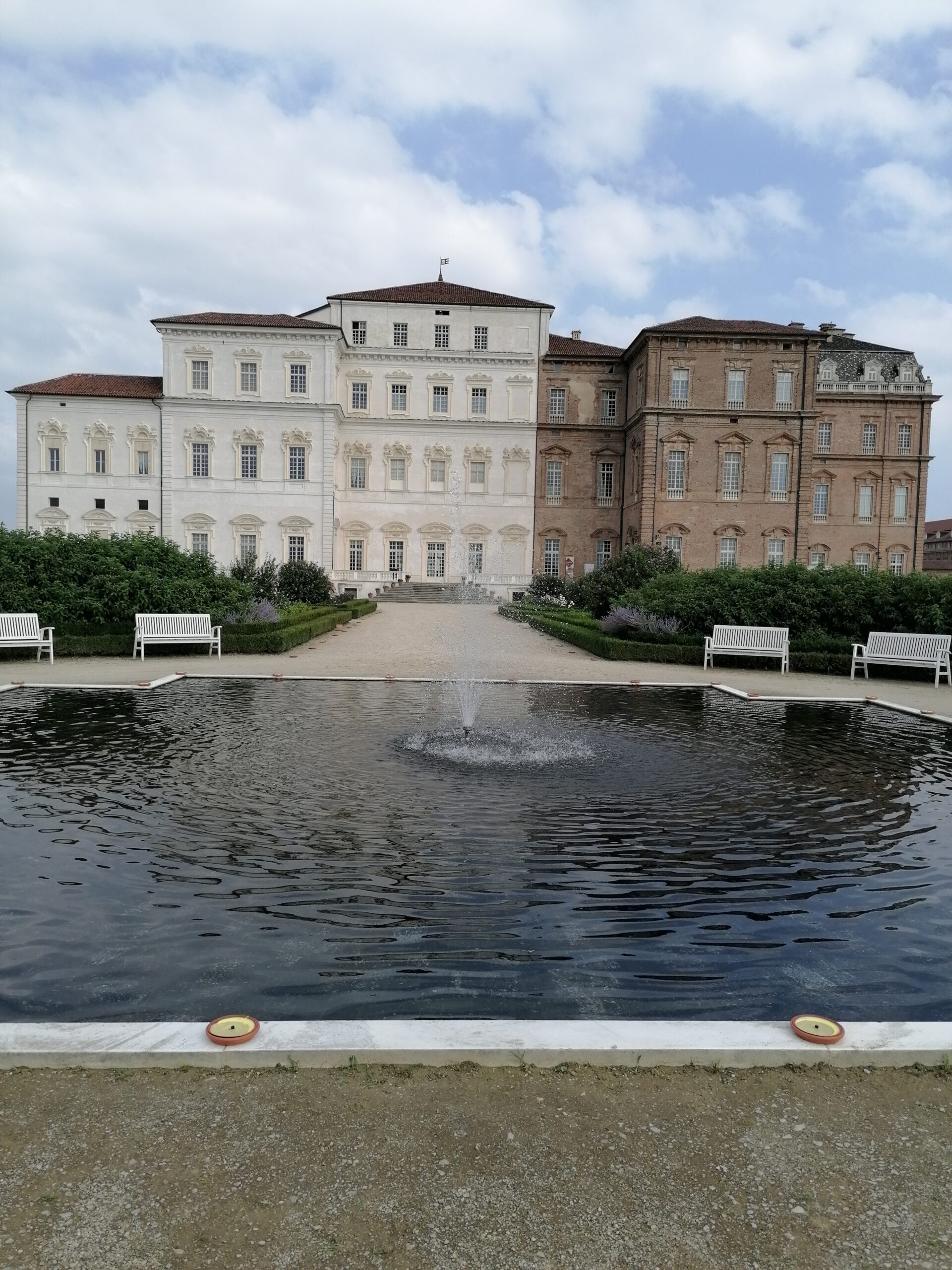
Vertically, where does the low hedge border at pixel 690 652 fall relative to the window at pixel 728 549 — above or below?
below

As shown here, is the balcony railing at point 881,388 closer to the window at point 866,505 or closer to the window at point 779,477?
the window at point 866,505

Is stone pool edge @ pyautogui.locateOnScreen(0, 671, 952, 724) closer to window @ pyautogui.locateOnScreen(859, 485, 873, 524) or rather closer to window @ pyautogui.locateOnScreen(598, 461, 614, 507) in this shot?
window @ pyautogui.locateOnScreen(598, 461, 614, 507)

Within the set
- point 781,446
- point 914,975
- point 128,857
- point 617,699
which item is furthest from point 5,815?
point 781,446

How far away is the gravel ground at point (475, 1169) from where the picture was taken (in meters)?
1.99

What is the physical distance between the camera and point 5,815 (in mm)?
5551

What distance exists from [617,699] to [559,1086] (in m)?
8.92

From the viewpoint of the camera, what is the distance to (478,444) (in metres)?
45.8

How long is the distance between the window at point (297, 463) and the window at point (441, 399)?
7.45 m

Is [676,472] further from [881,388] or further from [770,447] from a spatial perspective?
[881,388]

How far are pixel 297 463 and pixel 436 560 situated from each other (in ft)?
28.4

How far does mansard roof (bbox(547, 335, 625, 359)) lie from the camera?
148 ft

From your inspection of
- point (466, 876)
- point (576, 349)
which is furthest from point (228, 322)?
point (466, 876)

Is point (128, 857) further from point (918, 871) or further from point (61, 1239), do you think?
point (918, 871)

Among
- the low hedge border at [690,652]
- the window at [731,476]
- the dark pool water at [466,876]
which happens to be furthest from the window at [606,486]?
the dark pool water at [466,876]
